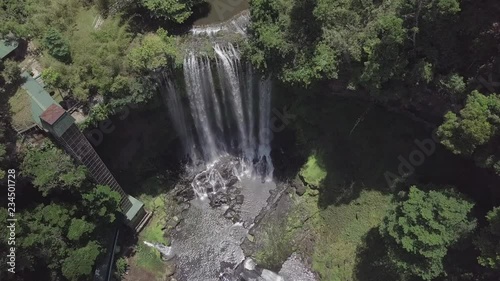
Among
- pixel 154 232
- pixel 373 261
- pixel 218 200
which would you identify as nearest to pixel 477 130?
pixel 373 261

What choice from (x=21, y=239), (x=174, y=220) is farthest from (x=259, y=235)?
(x=21, y=239)

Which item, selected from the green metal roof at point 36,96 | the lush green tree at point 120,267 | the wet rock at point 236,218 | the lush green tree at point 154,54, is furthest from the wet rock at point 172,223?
the green metal roof at point 36,96

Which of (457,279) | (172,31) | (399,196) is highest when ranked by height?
(172,31)

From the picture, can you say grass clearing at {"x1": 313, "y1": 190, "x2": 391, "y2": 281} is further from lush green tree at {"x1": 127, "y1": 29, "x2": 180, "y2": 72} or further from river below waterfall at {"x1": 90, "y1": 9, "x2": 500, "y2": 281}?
lush green tree at {"x1": 127, "y1": 29, "x2": 180, "y2": 72}

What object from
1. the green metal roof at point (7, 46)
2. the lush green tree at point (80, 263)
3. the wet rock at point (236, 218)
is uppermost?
the green metal roof at point (7, 46)

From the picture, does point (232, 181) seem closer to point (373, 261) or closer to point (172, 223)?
point (172, 223)

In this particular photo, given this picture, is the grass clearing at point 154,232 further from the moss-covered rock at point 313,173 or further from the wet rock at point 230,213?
the moss-covered rock at point 313,173

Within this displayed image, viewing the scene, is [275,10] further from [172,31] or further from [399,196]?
[399,196]
